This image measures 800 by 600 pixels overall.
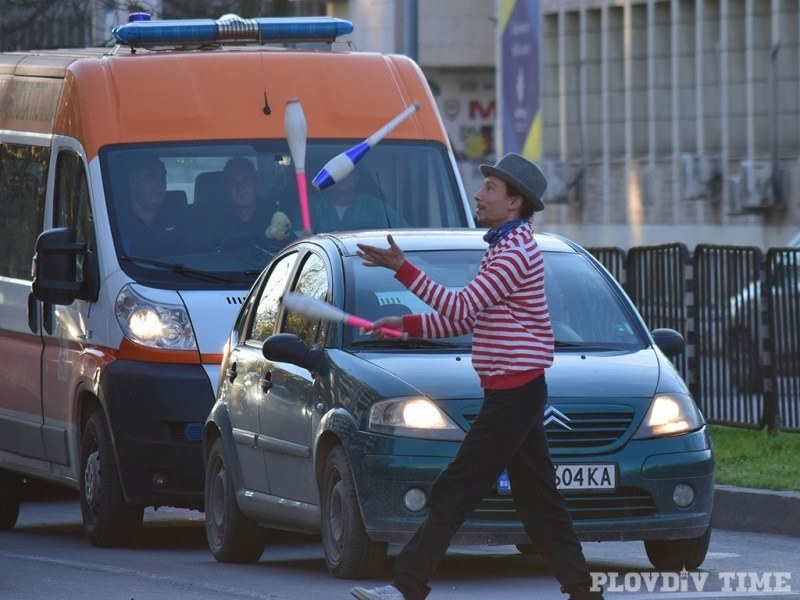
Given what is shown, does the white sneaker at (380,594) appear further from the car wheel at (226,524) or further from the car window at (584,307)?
the car wheel at (226,524)

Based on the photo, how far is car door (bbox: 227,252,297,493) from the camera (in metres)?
11.4

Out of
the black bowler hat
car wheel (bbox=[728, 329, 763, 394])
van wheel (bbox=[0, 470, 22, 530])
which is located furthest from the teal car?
→ car wheel (bbox=[728, 329, 763, 394])

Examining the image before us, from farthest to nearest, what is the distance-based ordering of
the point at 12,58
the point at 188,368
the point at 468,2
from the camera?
1. the point at 468,2
2. the point at 12,58
3. the point at 188,368

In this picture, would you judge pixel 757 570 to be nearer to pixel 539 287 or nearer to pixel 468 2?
pixel 539 287

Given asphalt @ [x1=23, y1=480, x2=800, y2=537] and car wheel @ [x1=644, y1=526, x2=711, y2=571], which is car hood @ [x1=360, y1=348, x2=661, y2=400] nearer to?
car wheel @ [x1=644, y1=526, x2=711, y2=571]

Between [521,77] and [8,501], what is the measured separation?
7930 millimetres

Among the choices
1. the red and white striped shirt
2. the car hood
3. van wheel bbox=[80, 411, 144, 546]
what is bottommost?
van wheel bbox=[80, 411, 144, 546]

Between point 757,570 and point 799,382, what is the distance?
20.7 ft

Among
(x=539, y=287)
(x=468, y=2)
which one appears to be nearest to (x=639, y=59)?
(x=468, y=2)

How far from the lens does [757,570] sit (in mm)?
11031

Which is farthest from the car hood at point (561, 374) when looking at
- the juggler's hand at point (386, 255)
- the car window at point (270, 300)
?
the juggler's hand at point (386, 255)

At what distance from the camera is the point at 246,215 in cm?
1346

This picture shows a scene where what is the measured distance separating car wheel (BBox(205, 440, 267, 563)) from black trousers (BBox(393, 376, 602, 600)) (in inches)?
118

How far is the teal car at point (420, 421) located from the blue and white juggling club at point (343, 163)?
134 cm
